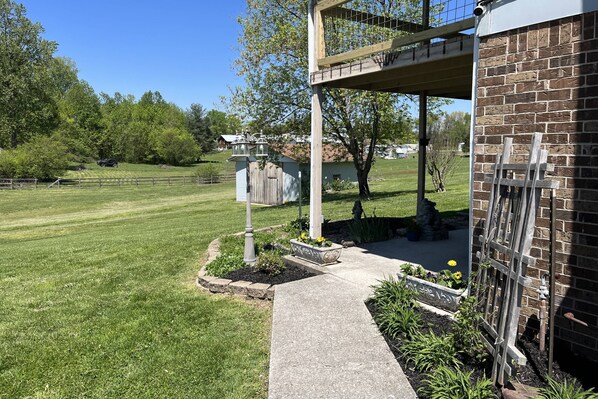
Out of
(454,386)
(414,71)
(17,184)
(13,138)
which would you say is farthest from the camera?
(13,138)

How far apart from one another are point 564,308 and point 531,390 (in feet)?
2.91

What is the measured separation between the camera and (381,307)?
4176mm

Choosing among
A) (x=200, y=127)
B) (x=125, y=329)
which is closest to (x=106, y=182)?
(x=125, y=329)

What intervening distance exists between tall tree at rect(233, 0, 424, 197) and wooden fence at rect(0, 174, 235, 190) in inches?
841

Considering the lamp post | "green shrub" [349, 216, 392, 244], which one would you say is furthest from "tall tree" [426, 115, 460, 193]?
the lamp post

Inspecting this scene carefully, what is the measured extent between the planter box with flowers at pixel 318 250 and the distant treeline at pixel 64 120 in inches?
450

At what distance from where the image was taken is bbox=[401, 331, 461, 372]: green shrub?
122 inches

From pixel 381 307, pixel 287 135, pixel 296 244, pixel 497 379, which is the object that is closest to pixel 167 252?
pixel 296 244

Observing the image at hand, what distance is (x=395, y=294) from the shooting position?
4.26 m

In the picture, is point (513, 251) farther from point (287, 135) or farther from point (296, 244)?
point (287, 135)

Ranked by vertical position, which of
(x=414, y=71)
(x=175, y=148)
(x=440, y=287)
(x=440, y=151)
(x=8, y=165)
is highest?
(x=175, y=148)

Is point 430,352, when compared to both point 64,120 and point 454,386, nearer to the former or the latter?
point 454,386

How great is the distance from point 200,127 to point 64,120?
19.7m

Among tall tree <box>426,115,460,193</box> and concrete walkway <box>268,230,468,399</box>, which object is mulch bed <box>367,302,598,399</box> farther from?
tall tree <box>426,115,460,193</box>
